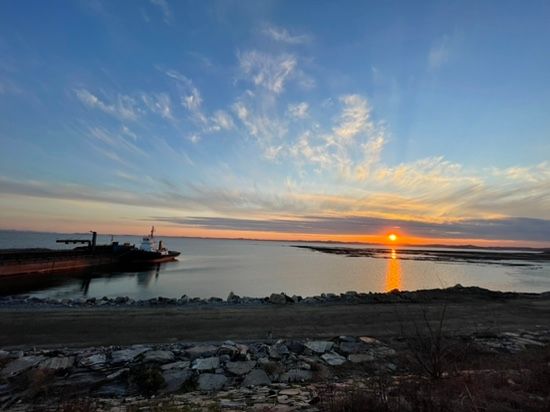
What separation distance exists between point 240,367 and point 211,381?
80cm

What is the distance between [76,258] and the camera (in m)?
43.3

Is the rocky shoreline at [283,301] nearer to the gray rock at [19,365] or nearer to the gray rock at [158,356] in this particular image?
the gray rock at [158,356]

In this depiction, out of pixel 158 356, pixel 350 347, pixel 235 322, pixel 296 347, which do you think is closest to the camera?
pixel 158 356

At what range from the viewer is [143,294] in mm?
28078

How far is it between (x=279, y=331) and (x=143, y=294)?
19.8m

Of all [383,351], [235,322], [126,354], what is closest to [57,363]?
[126,354]

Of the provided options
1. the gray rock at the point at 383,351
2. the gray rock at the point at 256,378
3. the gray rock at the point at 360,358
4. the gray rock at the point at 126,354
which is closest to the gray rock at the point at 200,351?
the gray rock at the point at 126,354

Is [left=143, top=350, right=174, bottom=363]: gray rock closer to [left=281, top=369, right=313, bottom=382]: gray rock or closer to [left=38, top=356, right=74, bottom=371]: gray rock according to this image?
[left=38, top=356, right=74, bottom=371]: gray rock

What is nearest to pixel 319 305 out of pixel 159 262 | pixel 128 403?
pixel 128 403

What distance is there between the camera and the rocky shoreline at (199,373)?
5.61 metres

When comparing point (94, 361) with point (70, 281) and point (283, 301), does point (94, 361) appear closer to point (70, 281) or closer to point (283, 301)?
point (283, 301)

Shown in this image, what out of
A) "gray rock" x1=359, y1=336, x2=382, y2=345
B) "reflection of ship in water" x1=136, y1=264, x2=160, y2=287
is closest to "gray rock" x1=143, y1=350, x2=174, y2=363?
"gray rock" x1=359, y1=336, x2=382, y2=345

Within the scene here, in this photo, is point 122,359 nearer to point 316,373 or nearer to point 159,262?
point 316,373

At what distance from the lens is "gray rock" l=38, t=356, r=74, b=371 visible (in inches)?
279
